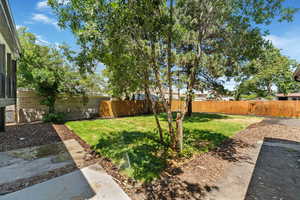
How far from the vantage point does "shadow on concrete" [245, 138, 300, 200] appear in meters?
2.29

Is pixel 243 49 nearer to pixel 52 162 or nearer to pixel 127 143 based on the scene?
pixel 127 143

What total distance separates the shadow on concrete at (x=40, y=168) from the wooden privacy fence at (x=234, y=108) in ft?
21.7

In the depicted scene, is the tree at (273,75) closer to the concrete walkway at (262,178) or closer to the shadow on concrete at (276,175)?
the shadow on concrete at (276,175)

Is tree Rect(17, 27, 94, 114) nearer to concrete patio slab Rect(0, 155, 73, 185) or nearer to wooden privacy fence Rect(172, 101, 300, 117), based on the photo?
concrete patio slab Rect(0, 155, 73, 185)

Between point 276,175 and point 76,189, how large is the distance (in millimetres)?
3862

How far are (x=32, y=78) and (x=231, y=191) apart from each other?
9.32 metres

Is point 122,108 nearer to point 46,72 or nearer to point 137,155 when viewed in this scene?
point 46,72

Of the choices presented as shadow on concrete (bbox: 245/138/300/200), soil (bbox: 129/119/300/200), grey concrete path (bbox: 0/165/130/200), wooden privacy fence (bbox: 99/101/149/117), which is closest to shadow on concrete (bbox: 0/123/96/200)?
grey concrete path (bbox: 0/165/130/200)

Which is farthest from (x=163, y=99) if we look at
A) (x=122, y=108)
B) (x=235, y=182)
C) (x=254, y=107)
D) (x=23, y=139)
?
(x=254, y=107)

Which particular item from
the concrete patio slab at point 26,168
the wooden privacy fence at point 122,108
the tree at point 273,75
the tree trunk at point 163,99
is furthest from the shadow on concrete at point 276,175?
the tree at point 273,75

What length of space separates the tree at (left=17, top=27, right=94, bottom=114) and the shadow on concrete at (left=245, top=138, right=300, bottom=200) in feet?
29.5

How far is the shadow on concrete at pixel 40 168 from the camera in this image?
220cm

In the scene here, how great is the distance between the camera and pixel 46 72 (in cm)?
711

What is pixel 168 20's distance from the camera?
3.02 meters
